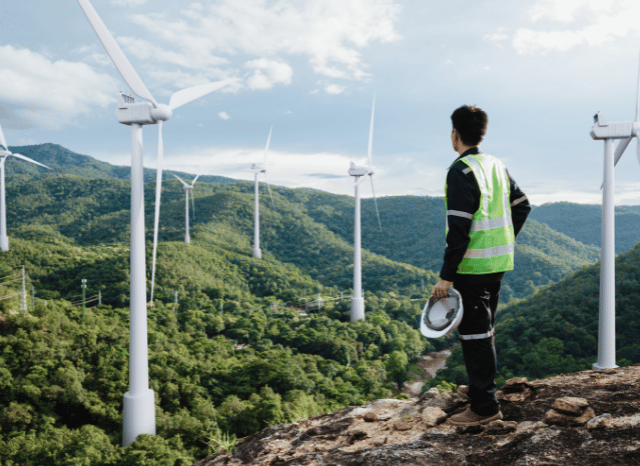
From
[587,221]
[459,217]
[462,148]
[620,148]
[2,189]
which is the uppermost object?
[2,189]

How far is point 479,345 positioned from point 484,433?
0.98m

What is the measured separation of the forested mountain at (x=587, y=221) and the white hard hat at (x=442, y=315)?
169m

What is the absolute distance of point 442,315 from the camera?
503 centimetres

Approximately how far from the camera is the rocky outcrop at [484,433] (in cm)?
404

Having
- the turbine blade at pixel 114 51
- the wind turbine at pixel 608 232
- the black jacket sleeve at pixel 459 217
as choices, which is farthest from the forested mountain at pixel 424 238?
the black jacket sleeve at pixel 459 217

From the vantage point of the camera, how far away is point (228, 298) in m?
62.5

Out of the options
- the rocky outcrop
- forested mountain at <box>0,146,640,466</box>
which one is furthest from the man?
forested mountain at <box>0,146,640,466</box>

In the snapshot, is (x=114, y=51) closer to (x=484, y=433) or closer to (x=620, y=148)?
(x=484, y=433)

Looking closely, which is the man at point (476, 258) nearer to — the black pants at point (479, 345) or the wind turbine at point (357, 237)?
the black pants at point (479, 345)

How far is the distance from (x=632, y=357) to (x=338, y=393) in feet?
79.2

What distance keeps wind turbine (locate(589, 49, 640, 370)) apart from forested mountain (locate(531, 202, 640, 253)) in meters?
147

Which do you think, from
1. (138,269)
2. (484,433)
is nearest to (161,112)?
(138,269)

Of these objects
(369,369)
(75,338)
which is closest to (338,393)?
(369,369)

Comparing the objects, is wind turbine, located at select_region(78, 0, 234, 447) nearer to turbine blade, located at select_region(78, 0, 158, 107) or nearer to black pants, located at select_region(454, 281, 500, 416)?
turbine blade, located at select_region(78, 0, 158, 107)
